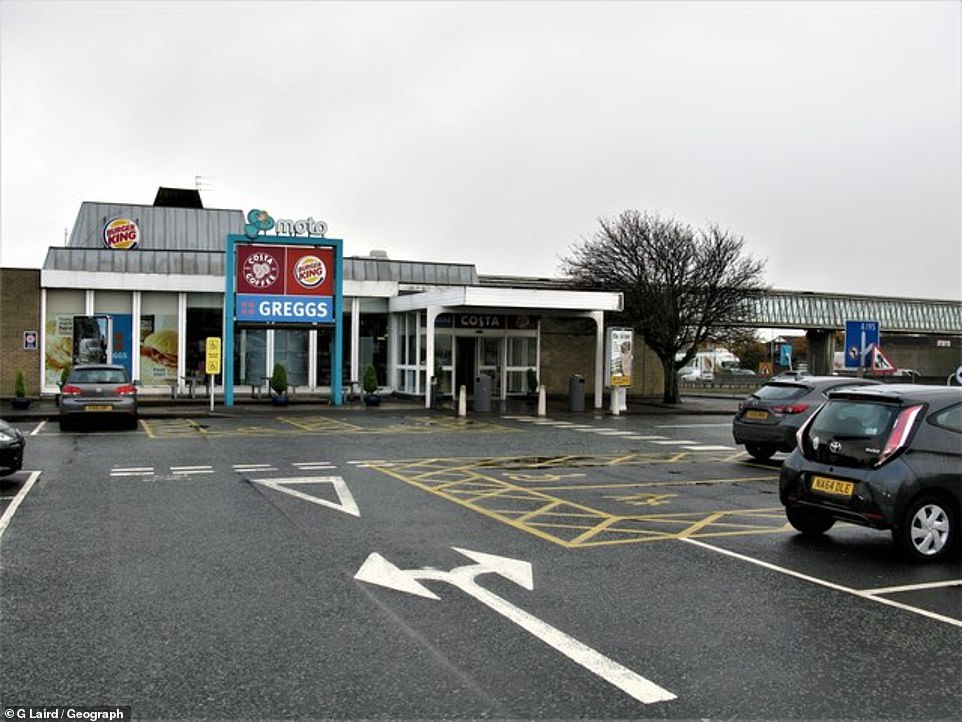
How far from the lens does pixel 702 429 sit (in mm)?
23531

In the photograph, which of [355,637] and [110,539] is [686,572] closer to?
[355,637]

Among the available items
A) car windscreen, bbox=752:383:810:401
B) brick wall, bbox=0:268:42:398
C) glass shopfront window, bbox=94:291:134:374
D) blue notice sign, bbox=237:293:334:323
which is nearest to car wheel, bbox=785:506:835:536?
car windscreen, bbox=752:383:810:401

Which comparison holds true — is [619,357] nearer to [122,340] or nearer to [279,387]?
[279,387]

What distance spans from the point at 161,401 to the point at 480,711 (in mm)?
26031

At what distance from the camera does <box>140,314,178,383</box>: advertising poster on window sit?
30547 mm

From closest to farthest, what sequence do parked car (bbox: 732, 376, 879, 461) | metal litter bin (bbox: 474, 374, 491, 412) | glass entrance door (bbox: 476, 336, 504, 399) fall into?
parked car (bbox: 732, 376, 879, 461) → metal litter bin (bbox: 474, 374, 491, 412) → glass entrance door (bbox: 476, 336, 504, 399)

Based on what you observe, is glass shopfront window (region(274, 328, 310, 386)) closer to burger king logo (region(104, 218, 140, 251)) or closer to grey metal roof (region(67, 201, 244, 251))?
burger king logo (region(104, 218, 140, 251))

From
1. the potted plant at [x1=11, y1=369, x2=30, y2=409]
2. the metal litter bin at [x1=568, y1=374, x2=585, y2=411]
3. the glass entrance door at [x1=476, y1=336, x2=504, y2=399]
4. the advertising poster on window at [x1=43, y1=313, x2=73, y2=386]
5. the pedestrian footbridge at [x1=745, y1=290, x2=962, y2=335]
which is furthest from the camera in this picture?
the pedestrian footbridge at [x1=745, y1=290, x2=962, y2=335]

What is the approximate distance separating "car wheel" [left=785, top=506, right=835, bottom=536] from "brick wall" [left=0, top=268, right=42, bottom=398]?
26.8 metres

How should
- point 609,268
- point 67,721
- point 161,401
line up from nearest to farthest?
point 67,721, point 161,401, point 609,268

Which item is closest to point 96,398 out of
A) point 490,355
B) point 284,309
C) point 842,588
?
point 284,309

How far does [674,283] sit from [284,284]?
14.0 meters

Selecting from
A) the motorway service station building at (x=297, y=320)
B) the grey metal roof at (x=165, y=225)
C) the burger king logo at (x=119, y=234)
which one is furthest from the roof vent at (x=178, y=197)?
the motorway service station building at (x=297, y=320)

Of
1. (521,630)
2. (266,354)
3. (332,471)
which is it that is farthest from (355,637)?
(266,354)
